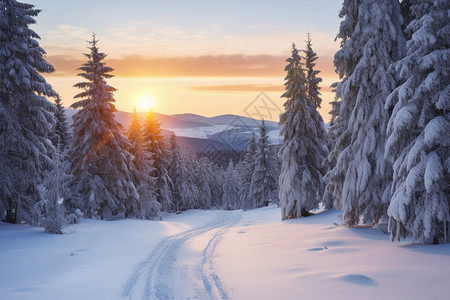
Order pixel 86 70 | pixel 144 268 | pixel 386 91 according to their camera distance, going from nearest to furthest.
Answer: pixel 144 268, pixel 386 91, pixel 86 70

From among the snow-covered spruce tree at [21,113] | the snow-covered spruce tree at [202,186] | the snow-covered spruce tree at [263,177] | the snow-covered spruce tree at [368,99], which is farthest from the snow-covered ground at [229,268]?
the snow-covered spruce tree at [202,186]

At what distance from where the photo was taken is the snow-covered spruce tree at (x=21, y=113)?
20.1 meters

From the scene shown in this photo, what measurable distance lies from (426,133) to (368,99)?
21.7 feet

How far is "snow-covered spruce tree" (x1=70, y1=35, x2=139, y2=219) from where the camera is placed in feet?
92.2

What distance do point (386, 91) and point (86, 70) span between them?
23.0m

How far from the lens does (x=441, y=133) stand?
1086 centimetres

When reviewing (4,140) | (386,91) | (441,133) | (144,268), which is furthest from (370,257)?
(4,140)

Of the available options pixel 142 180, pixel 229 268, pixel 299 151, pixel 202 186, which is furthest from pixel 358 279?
pixel 202 186

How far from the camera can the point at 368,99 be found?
56.0 feet

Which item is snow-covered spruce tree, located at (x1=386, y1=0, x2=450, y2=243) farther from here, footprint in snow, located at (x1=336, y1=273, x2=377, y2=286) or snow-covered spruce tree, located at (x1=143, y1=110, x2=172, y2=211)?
snow-covered spruce tree, located at (x1=143, y1=110, x2=172, y2=211)

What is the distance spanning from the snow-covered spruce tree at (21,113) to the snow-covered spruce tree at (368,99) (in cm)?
1722

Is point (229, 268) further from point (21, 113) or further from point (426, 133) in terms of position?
point (21, 113)

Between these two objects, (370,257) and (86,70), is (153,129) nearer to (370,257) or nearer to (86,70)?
(86,70)

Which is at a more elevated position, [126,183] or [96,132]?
[96,132]
